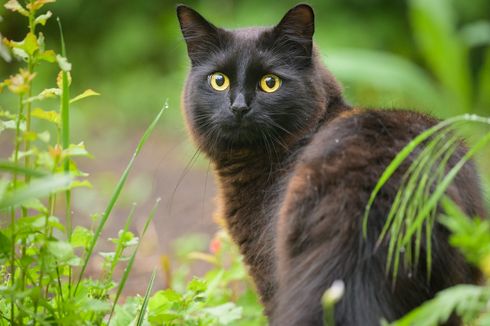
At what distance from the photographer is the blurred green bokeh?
4637mm

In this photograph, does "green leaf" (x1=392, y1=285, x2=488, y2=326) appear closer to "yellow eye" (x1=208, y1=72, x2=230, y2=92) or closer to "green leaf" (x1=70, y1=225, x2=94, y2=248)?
"green leaf" (x1=70, y1=225, x2=94, y2=248)

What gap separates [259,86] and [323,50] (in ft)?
8.62

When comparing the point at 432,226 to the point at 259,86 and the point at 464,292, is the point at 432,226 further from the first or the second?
the point at 259,86

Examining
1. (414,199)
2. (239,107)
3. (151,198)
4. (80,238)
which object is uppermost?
(239,107)

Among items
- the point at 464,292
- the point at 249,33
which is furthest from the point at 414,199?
the point at 249,33

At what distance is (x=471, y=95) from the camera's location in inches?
201

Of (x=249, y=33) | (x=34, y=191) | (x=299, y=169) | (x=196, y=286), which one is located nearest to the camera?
(x=34, y=191)

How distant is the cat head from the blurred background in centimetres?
137

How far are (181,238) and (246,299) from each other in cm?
151

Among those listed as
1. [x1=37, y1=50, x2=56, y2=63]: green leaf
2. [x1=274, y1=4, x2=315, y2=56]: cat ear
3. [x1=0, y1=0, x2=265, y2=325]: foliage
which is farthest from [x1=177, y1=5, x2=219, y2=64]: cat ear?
[x1=37, y1=50, x2=56, y2=63]: green leaf

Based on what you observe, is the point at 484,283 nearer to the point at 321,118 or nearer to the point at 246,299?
the point at 321,118

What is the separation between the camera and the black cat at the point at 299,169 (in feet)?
5.42

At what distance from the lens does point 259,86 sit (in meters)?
2.35

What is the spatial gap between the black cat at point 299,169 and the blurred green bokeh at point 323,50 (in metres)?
2.11
